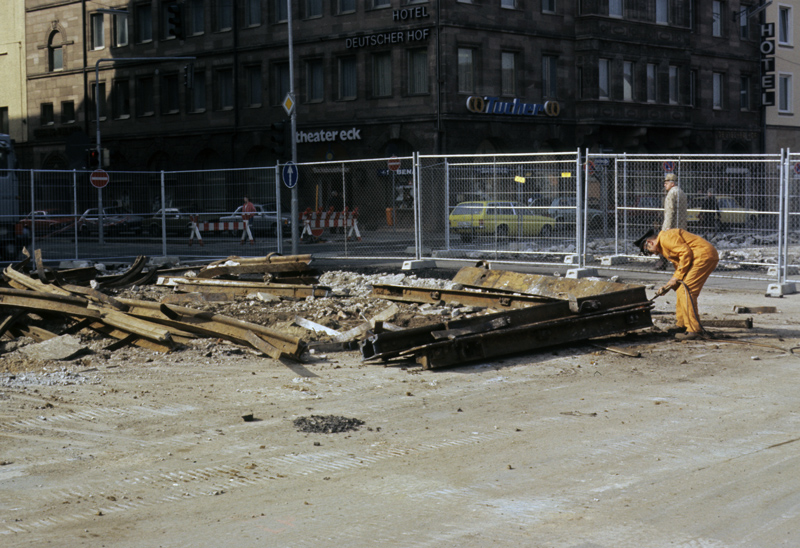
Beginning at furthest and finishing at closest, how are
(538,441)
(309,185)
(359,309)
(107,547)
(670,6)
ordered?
1. (670,6)
2. (309,185)
3. (359,309)
4. (538,441)
5. (107,547)

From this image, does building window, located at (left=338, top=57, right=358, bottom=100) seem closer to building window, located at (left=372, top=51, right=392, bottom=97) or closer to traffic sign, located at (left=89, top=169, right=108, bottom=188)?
building window, located at (left=372, top=51, right=392, bottom=97)

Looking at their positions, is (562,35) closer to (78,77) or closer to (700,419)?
(78,77)

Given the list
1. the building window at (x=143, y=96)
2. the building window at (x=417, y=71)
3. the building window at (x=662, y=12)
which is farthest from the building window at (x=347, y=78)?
the building window at (x=662, y=12)

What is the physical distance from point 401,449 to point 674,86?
141 feet

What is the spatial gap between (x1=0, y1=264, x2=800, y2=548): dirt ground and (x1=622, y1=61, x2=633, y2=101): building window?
3468cm

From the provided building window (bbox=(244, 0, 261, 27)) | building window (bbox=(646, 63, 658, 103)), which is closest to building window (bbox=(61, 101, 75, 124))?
building window (bbox=(244, 0, 261, 27))

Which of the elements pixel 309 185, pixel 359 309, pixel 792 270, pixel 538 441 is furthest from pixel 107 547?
pixel 309 185

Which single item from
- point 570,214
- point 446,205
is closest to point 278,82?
point 446,205

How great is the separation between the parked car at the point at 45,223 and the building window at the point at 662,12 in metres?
31.5

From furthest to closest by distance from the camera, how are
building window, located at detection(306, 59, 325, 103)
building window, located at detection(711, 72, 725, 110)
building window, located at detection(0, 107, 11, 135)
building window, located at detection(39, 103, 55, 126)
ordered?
1. building window, located at detection(0, 107, 11, 135)
2. building window, located at detection(39, 103, 55, 126)
3. building window, located at detection(711, 72, 725, 110)
4. building window, located at detection(306, 59, 325, 103)

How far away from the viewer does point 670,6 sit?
4512cm

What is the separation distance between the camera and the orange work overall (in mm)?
10594

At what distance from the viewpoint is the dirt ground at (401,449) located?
4832 mm

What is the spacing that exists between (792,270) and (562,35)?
25.5m
